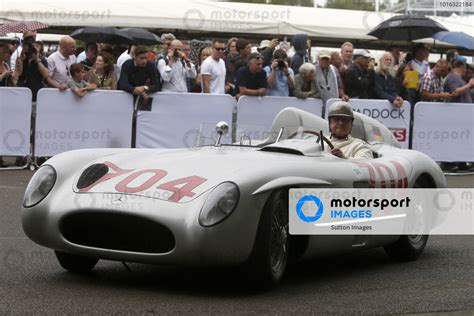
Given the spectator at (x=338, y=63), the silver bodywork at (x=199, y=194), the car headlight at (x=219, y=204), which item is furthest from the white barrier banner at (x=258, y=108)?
the car headlight at (x=219, y=204)

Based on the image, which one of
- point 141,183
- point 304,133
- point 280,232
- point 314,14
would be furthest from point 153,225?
point 314,14

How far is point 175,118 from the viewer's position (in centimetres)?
1342

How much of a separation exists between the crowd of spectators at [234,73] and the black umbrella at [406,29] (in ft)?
2.79

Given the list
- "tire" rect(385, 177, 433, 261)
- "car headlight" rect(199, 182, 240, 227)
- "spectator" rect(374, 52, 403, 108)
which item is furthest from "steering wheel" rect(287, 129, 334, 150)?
"spectator" rect(374, 52, 403, 108)

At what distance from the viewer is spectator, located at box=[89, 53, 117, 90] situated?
529 inches

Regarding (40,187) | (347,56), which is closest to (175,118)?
(347,56)

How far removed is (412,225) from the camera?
7520 millimetres

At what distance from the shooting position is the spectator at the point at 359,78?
47.8 feet

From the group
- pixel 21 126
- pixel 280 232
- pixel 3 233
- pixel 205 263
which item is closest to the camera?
pixel 205 263

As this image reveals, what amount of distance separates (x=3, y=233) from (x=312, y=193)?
314cm

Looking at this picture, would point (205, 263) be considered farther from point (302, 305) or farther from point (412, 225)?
point (412, 225)

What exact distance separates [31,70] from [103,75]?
970mm

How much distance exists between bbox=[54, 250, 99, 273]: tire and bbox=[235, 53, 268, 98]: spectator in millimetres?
7258

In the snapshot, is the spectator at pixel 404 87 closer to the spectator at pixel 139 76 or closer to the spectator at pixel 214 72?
the spectator at pixel 214 72
